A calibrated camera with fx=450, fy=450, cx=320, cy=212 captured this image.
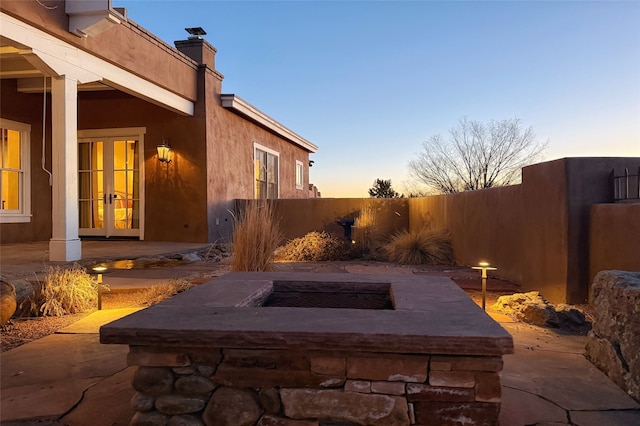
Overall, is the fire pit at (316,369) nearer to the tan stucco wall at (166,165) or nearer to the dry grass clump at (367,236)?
the dry grass clump at (367,236)

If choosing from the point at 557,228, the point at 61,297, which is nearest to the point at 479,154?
the point at 557,228

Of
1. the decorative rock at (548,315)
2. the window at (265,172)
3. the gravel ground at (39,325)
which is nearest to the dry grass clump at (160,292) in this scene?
the gravel ground at (39,325)

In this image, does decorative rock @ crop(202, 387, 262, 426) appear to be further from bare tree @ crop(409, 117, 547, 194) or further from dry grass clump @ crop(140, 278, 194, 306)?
bare tree @ crop(409, 117, 547, 194)

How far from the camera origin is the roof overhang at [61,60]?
4945 mm

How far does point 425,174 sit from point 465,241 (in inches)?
415

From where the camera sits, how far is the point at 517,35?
9.78 meters

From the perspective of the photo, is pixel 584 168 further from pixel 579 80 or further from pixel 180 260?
pixel 579 80

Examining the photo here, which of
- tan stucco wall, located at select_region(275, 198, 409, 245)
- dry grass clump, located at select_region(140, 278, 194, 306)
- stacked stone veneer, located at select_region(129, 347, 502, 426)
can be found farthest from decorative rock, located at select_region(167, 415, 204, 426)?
tan stucco wall, located at select_region(275, 198, 409, 245)

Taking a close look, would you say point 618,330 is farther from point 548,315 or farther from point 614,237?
point 614,237

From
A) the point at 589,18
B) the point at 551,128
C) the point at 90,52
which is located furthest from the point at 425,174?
the point at 90,52

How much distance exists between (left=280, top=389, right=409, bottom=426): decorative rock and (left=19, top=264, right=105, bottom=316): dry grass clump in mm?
2955

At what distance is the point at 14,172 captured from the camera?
25.5ft

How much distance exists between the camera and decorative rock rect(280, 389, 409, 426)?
158 centimetres

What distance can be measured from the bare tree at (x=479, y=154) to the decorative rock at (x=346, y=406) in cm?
1504
